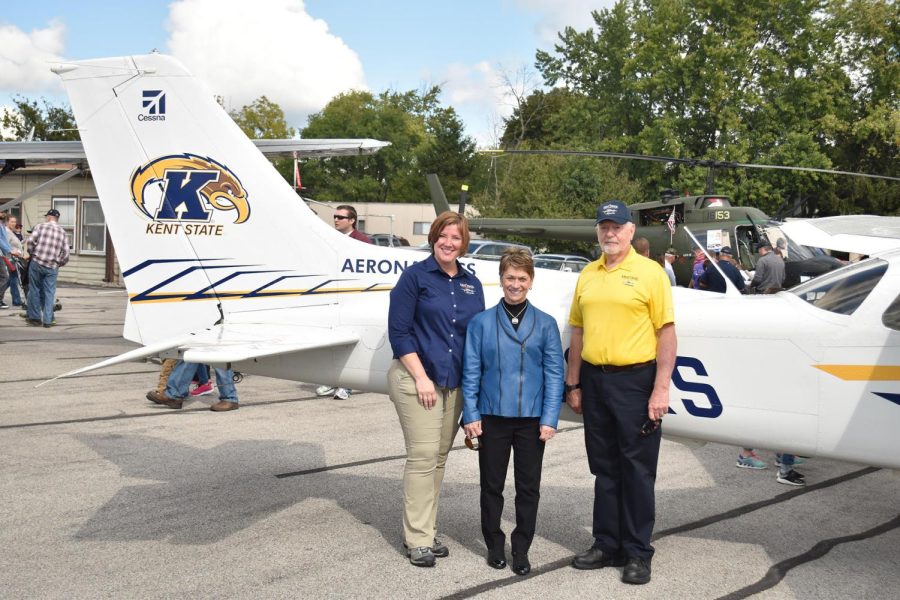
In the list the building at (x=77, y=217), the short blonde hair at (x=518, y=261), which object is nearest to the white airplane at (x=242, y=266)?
the short blonde hair at (x=518, y=261)

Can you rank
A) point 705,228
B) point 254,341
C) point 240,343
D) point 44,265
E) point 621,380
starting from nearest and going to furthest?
1. point 621,380
2. point 240,343
3. point 254,341
4. point 44,265
5. point 705,228

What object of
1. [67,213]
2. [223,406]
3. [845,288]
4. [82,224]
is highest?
[67,213]

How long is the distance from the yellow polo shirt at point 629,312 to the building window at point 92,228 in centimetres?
2570

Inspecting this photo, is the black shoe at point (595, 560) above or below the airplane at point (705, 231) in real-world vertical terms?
below

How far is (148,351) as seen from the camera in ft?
12.5

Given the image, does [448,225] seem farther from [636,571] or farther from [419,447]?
[636,571]

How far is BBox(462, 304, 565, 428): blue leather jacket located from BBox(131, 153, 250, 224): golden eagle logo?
2109 millimetres

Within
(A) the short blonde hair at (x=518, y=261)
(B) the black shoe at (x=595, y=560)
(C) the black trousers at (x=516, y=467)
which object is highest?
(A) the short blonde hair at (x=518, y=261)

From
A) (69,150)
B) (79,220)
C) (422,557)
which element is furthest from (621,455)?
(79,220)

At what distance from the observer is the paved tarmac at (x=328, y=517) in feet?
12.7

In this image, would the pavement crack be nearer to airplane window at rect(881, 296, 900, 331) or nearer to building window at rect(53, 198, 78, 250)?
airplane window at rect(881, 296, 900, 331)

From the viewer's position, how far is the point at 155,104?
5.28 metres

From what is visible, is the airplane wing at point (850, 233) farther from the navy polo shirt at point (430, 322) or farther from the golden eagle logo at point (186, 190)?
the golden eagle logo at point (186, 190)

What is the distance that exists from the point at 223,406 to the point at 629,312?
5110mm
